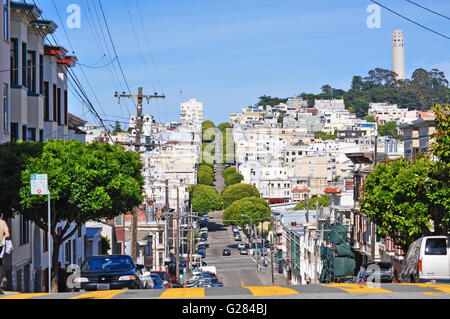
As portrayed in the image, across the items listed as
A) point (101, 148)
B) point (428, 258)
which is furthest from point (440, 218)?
point (101, 148)

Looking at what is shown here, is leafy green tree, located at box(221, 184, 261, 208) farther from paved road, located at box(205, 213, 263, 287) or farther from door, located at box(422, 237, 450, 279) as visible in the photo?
door, located at box(422, 237, 450, 279)

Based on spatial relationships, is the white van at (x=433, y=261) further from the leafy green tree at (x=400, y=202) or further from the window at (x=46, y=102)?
the window at (x=46, y=102)

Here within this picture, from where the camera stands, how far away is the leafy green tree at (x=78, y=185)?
25031mm

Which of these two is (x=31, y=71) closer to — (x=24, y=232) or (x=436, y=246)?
(x=24, y=232)

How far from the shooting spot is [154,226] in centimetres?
7800

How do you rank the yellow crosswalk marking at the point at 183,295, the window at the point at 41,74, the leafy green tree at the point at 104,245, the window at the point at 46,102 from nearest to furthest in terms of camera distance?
1. the yellow crosswalk marking at the point at 183,295
2. the window at the point at 41,74
3. the window at the point at 46,102
4. the leafy green tree at the point at 104,245

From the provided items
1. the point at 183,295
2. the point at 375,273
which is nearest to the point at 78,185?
the point at 375,273

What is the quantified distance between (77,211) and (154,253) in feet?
176


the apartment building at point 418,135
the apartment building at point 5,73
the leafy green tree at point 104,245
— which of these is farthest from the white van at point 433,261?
the leafy green tree at point 104,245

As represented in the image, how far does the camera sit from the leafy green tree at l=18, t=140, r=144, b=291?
2503 cm

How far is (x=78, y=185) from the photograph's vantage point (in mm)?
25328

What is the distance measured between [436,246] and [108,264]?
9.22 m

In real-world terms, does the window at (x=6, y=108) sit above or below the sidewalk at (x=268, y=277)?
above

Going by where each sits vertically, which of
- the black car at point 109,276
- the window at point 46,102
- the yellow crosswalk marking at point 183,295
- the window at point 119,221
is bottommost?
the window at point 119,221
